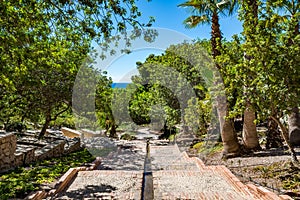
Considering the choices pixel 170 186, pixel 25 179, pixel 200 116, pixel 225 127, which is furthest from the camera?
pixel 200 116

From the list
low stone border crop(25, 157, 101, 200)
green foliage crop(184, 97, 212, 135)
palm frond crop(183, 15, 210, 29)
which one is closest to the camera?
low stone border crop(25, 157, 101, 200)

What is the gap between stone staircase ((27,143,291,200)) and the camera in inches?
221

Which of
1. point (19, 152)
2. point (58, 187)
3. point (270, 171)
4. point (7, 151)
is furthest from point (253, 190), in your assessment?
point (19, 152)

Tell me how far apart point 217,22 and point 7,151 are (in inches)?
354

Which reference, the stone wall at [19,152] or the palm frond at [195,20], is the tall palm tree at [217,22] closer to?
the palm frond at [195,20]

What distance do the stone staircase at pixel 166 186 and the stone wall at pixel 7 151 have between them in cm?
214

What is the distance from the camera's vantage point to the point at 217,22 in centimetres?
1118

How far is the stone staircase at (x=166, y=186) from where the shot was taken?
561cm

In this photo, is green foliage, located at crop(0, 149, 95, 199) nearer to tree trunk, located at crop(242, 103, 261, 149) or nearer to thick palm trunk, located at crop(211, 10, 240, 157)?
thick palm trunk, located at crop(211, 10, 240, 157)

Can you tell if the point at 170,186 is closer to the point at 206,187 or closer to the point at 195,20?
the point at 206,187

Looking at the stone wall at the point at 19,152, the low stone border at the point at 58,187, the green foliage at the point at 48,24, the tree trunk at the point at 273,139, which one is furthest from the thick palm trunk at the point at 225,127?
the stone wall at the point at 19,152

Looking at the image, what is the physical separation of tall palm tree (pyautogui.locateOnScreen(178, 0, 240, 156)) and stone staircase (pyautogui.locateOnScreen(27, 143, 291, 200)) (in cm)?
255

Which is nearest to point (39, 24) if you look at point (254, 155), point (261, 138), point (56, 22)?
point (56, 22)

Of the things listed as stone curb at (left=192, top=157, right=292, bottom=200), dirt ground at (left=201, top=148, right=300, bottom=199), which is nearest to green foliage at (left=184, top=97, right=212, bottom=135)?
dirt ground at (left=201, top=148, right=300, bottom=199)
